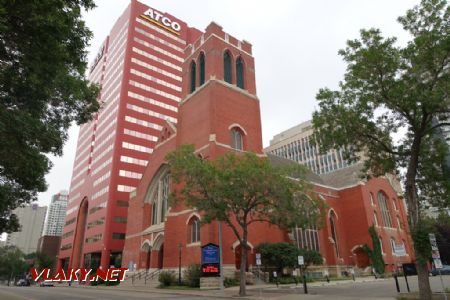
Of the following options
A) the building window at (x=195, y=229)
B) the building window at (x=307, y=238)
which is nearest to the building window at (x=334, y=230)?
the building window at (x=307, y=238)

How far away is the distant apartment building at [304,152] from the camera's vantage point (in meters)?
94.6

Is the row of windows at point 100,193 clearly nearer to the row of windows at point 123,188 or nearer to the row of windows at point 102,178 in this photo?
the row of windows at point 102,178

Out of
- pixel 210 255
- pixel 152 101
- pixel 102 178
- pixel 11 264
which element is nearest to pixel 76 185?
pixel 102 178

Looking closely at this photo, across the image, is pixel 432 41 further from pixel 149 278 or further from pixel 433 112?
pixel 149 278

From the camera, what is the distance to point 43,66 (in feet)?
37.4

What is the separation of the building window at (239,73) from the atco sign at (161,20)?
160 feet

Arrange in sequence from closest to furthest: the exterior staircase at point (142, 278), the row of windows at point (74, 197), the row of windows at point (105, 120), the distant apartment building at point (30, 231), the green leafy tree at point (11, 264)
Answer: the exterior staircase at point (142, 278)
the row of windows at point (105, 120)
the row of windows at point (74, 197)
the green leafy tree at point (11, 264)
the distant apartment building at point (30, 231)

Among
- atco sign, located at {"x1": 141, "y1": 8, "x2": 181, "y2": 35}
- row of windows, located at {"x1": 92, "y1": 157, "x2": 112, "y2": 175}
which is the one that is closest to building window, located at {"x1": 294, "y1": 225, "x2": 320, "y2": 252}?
row of windows, located at {"x1": 92, "y1": 157, "x2": 112, "y2": 175}

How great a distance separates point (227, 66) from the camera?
135ft

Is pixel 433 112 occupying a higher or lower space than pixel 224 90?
lower

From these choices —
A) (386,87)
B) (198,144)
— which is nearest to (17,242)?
(198,144)

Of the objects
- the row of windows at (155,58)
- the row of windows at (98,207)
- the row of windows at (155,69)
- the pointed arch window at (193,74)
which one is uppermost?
the row of windows at (155,58)

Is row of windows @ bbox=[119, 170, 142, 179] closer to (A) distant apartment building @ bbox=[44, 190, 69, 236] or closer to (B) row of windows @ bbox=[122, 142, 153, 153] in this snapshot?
(B) row of windows @ bbox=[122, 142, 153, 153]

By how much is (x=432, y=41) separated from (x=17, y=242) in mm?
179560
